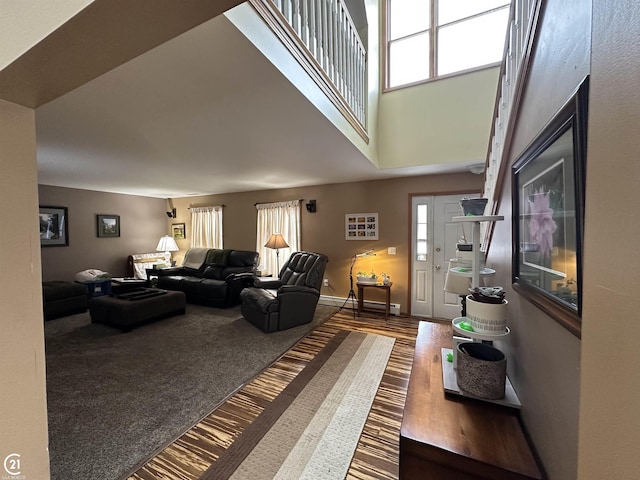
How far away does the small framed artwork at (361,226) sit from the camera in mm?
4535

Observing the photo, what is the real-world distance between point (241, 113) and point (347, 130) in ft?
3.39

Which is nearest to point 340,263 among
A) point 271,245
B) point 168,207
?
point 271,245

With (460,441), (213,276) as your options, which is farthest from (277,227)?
(460,441)

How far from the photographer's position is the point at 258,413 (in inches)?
78.0

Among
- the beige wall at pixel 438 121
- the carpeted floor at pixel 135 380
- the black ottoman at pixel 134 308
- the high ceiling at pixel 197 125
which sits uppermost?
the beige wall at pixel 438 121

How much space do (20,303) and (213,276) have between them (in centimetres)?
466

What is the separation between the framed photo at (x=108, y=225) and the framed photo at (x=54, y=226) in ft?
1.79

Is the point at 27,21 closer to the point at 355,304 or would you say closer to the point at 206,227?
the point at 355,304

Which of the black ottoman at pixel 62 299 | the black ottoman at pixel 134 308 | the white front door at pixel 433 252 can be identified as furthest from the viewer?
the white front door at pixel 433 252

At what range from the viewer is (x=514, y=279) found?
4.08 ft

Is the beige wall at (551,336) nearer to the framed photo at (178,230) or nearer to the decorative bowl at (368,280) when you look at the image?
the decorative bowl at (368,280)

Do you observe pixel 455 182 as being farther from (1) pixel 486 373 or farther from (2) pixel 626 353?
(2) pixel 626 353

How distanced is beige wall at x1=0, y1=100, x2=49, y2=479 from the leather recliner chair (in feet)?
8.75

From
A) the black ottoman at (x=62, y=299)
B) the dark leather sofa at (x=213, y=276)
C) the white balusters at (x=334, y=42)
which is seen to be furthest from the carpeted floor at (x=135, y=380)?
the white balusters at (x=334, y=42)
